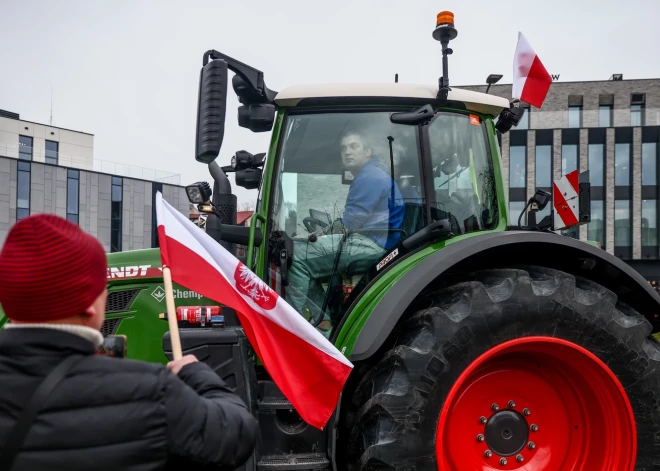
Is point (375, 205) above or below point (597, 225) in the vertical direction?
below

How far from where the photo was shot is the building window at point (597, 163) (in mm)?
32625

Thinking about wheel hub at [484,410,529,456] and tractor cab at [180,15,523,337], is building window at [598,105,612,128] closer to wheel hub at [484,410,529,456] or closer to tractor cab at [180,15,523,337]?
tractor cab at [180,15,523,337]

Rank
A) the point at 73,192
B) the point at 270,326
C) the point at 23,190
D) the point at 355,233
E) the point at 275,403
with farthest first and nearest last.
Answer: the point at 73,192, the point at 23,190, the point at 355,233, the point at 275,403, the point at 270,326

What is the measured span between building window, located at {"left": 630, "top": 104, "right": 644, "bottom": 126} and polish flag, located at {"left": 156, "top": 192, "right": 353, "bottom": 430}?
119ft

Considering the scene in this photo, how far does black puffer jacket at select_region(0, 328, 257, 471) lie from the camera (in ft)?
4.36

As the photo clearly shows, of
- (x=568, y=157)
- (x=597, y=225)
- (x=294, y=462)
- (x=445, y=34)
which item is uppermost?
(x=568, y=157)

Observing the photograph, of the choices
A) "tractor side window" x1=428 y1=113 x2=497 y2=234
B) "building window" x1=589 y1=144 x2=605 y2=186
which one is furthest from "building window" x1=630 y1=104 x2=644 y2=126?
"tractor side window" x1=428 y1=113 x2=497 y2=234

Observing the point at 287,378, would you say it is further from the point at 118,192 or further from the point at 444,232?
the point at 118,192

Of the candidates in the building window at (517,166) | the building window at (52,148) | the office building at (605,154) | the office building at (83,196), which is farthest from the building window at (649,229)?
the building window at (52,148)

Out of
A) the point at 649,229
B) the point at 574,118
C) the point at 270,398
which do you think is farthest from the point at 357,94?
the point at 574,118

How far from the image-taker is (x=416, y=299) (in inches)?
121

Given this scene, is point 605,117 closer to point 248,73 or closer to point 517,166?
point 517,166

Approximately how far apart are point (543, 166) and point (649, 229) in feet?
21.7

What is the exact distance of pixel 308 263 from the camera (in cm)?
338
